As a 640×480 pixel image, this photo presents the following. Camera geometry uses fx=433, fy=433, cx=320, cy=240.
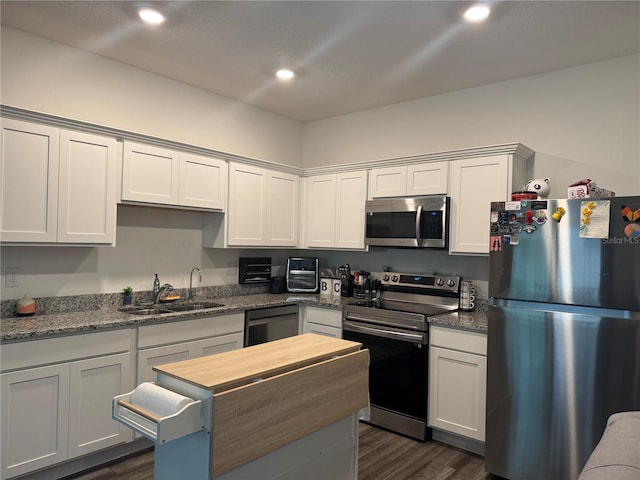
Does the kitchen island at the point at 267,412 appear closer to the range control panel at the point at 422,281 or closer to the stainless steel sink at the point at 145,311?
the stainless steel sink at the point at 145,311

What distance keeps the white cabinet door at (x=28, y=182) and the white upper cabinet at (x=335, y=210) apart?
91.7 inches

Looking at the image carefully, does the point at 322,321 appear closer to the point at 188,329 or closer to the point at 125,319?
the point at 188,329

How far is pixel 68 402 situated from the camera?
257cm

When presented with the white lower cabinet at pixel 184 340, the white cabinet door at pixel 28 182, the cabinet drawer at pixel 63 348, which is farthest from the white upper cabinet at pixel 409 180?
the white cabinet door at pixel 28 182

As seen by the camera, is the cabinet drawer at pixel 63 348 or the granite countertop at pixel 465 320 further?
the granite countertop at pixel 465 320

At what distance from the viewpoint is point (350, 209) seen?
4.13 meters

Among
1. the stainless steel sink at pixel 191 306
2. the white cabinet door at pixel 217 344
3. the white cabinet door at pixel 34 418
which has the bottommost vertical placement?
the white cabinet door at pixel 34 418

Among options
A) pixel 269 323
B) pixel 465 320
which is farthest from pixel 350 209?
pixel 465 320

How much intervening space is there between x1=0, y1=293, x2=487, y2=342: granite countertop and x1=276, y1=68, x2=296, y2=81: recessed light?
75.2 inches

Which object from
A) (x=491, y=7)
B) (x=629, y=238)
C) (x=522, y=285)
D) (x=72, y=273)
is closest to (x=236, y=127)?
(x=72, y=273)

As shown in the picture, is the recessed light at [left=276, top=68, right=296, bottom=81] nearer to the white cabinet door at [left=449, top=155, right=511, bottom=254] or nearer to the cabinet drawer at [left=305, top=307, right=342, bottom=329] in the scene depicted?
the white cabinet door at [left=449, top=155, right=511, bottom=254]

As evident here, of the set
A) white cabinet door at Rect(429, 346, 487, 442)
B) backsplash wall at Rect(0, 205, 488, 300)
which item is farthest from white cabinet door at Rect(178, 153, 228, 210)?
white cabinet door at Rect(429, 346, 487, 442)

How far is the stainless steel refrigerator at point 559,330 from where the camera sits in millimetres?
2285

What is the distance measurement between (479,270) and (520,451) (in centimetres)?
143
